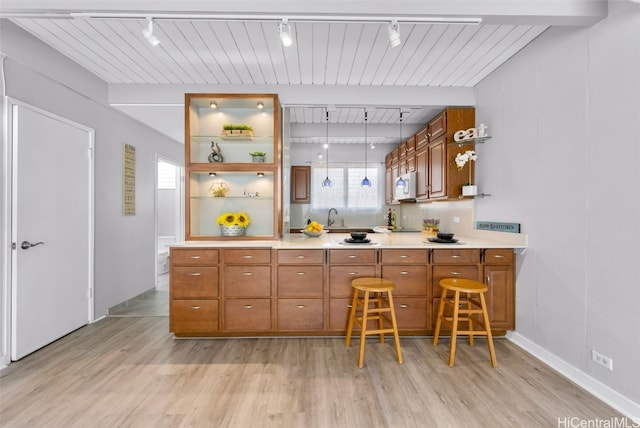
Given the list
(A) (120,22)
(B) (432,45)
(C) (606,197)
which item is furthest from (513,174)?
(A) (120,22)

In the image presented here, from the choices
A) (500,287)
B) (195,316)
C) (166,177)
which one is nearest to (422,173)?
(500,287)

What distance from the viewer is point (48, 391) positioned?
6.95 feet

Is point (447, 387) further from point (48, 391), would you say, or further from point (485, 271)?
point (48, 391)

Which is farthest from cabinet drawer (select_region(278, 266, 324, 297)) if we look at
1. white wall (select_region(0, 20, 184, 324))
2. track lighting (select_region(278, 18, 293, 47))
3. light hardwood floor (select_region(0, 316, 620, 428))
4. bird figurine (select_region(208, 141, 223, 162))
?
white wall (select_region(0, 20, 184, 324))

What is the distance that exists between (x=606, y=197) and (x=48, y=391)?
4.08m

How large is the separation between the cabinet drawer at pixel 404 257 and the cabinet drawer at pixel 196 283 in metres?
1.65

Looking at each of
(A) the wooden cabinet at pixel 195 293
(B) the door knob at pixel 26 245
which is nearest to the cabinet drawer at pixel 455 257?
(A) the wooden cabinet at pixel 195 293

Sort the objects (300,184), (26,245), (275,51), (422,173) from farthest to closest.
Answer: (300,184) → (422,173) → (275,51) → (26,245)

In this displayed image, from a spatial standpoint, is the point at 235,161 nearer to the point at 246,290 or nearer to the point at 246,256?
the point at 246,256

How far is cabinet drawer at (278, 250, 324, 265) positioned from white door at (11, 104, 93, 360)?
7.04 feet

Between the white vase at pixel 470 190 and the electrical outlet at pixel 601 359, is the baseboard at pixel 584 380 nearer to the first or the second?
the electrical outlet at pixel 601 359

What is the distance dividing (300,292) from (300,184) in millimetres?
3338

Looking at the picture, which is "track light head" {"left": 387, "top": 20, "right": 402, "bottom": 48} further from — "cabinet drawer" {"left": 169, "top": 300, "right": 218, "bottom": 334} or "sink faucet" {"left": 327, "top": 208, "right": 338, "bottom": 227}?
"sink faucet" {"left": 327, "top": 208, "right": 338, "bottom": 227}

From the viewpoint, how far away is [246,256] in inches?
114
